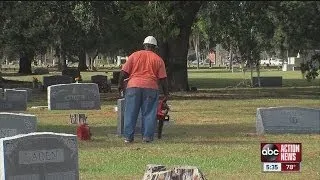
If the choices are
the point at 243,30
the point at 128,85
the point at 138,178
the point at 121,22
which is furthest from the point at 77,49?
the point at 138,178

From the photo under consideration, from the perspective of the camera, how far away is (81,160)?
11.2 meters

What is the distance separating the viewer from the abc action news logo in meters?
7.11

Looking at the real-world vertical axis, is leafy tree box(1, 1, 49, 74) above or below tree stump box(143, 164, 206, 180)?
above

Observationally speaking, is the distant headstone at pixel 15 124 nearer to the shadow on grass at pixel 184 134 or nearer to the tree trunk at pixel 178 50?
the shadow on grass at pixel 184 134

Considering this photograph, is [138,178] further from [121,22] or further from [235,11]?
[121,22]

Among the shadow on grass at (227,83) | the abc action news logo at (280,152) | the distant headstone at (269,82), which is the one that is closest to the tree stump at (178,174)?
the abc action news logo at (280,152)

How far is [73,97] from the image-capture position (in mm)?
24109

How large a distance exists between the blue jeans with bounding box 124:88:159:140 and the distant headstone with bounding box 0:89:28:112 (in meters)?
10.7

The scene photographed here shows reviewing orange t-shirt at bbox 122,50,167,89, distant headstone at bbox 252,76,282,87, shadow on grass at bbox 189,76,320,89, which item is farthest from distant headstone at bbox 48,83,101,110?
distant headstone at bbox 252,76,282,87

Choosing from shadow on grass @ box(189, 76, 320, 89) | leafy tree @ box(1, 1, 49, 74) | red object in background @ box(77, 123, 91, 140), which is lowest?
shadow on grass @ box(189, 76, 320, 89)

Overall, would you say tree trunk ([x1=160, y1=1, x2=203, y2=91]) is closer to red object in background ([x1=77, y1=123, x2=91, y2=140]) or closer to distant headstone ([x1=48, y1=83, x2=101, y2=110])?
distant headstone ([x1=48, y1=83, x2=101, y2=110])

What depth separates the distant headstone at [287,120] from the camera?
A: 1538 cm

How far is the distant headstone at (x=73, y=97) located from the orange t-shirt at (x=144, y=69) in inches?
427

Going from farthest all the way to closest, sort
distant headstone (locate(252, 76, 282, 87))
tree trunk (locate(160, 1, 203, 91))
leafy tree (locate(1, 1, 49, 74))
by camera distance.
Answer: distant headstone (locate(252, 76, 282, 87)) < tree trunk (locate(160, 1, 203, 91)) < leafy tree (locate(1, 1, 49, 74))
